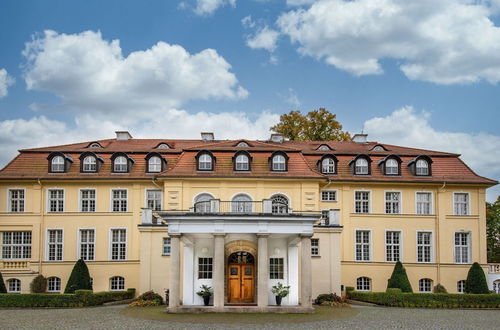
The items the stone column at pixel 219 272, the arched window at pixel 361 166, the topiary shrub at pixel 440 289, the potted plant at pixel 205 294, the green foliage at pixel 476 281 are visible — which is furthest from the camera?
the arched window at pixel 361 166

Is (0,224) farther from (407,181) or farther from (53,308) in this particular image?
(407,181)

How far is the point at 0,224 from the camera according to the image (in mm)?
40969

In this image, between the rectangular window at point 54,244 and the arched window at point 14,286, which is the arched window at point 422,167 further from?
the arched window at point 14,286

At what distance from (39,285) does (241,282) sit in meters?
13.9

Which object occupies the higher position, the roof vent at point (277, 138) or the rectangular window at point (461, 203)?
the roof vent at point (277, 138)

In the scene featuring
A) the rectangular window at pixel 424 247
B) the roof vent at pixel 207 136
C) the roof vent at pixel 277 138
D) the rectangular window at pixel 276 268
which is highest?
the roof vent at pixel 207 136

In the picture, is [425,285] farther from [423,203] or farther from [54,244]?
[54,244]

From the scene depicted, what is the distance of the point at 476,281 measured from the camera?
126 feet

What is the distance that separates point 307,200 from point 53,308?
1634cm

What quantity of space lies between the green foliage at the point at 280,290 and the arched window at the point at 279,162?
9.14 metres

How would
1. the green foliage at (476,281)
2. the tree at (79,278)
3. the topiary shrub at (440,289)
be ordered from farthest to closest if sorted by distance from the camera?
the topiary shrub at (440,289) < the green foliage at (476,281) < the tree at (79,278)

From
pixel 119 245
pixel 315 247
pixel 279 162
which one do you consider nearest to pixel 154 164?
pixel 119 245

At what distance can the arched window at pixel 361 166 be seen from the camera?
42625mm

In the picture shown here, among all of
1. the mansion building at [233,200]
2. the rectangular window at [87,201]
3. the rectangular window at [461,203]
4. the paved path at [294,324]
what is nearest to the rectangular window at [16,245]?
the mansion building at [233,200]
